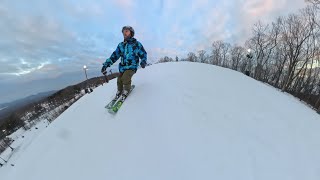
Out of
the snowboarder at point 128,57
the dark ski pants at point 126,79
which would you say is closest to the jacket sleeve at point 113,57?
the snowboarder at point 128,57

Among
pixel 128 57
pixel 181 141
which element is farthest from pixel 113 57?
pixel 181 141

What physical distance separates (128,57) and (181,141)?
289cm

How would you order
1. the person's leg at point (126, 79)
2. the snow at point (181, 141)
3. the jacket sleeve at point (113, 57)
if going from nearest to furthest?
the snow at point (181, 141), the person's leg at point (126, 79), the jacket sleeve at point (113, 57)

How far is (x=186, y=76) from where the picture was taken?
6770 millimetres

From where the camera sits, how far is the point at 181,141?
3984mm

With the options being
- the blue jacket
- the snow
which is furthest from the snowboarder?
the snow

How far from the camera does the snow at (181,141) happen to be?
11.7 feet

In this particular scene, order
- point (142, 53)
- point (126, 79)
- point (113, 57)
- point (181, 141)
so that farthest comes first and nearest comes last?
point (113, 57)
point (142, 53)
point (126, 79)
point (181, 141)

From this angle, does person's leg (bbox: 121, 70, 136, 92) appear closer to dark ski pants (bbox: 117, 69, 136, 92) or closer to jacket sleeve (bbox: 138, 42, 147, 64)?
dark ski pants (bbox: 117, 69, 136, 92)

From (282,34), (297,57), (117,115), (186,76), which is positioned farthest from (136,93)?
(282,34)

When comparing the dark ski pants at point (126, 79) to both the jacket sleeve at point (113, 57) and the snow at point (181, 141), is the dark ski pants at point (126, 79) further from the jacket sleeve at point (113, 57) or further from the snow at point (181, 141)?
the jacket sleeve at point (113, 57)

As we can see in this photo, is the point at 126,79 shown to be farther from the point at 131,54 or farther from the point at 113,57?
the point at 113,57

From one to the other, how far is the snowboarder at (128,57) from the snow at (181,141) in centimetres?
42

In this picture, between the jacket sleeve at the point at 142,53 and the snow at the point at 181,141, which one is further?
the jacket sleeve at the point at 142,53
